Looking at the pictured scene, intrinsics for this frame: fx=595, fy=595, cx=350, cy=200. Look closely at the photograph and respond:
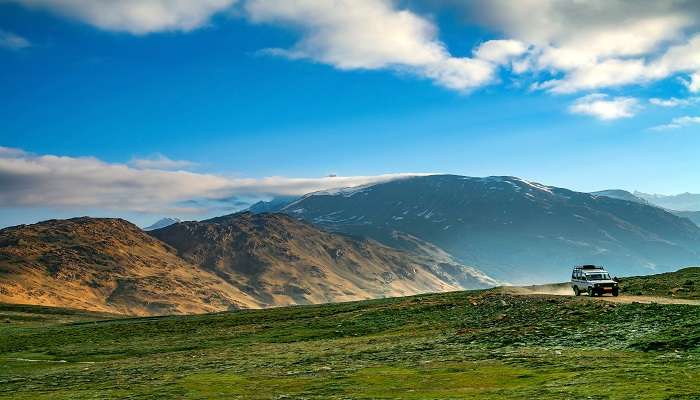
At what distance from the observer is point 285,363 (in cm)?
4241

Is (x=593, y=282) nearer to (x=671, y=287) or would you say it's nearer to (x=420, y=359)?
(x=671, y=287)

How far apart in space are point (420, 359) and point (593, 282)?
3555cm

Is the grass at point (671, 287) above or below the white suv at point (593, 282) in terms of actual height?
below

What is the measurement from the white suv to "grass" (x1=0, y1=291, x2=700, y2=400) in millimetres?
6274

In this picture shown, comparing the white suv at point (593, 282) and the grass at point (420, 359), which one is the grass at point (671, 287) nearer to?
the white suv at point (593, 282)

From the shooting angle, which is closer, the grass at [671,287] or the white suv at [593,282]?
the grass at [671,287]

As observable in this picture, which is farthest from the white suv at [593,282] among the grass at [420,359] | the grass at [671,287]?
the grass at [420,359]

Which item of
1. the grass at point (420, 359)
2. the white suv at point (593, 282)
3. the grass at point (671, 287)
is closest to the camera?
the grass at point (420, 359)

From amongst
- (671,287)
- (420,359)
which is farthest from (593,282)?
(420,359)

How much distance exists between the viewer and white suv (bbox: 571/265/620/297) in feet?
212

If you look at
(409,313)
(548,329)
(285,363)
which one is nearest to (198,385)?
(285,363)

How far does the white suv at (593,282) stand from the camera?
212 feet

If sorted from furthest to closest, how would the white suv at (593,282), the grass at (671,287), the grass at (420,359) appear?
the white suv at (593,282) → the grass at (671,287) → the grass at (420,359)

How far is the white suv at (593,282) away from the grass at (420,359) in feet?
20.6
